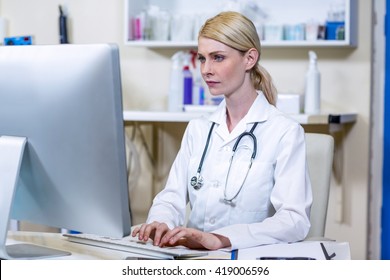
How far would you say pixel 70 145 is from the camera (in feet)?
3.83

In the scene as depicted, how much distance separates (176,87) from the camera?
308 cm

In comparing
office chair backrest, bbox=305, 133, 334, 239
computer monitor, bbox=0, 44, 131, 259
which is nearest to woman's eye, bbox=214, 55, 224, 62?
office chair backrest, bbox=305, 133, 334, 239

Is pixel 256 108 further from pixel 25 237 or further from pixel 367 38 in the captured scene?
pixel 367 38

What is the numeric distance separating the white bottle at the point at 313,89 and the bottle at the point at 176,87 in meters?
0.59

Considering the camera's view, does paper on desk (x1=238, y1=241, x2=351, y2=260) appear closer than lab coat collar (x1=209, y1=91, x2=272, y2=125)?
Yes

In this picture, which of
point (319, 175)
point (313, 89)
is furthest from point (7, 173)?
point (313, 89)

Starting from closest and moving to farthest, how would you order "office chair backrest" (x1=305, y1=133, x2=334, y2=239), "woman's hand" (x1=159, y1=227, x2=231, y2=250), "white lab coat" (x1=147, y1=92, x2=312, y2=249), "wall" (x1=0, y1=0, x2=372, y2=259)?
"woman's hand" (x1=159, y1=227, x2=231, y2=250), "white lab coat" (x1=147, y1=92, x2=312, y2=249), "office chair backrest" (x1=305, y1=133, x2=334, y2=239), "wall" (x1=0, y1=0, x2=372, y2=259)

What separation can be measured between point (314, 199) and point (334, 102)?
1251 millimetres

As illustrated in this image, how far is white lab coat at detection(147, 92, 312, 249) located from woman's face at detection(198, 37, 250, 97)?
0.08 meters

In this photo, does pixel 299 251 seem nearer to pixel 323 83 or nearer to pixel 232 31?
pixel 232 31

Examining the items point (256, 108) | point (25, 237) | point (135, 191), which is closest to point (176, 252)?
point (25, 237)

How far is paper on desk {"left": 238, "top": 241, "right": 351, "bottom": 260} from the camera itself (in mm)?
1251

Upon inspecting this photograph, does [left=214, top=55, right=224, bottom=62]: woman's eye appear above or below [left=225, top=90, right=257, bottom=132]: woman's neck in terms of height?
above

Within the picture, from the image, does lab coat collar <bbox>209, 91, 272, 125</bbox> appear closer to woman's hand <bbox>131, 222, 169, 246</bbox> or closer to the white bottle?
woman's hand <bbox>131, 222, 169, 246</bbox>
